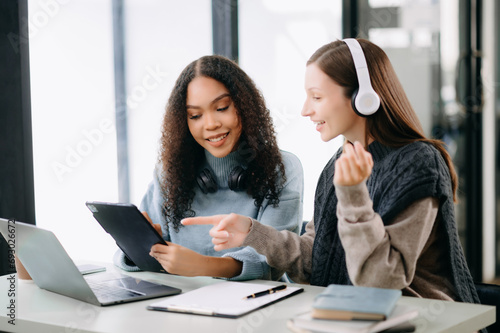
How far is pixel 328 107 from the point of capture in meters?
1.55

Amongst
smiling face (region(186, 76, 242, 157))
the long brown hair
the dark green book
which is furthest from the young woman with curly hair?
the dark green book

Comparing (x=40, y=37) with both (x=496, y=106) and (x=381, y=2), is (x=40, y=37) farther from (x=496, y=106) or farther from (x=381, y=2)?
(x=496, y=106)

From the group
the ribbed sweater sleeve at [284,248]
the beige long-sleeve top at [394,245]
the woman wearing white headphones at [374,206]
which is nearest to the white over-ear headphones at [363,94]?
the woman wearing white headphones at [374,206]

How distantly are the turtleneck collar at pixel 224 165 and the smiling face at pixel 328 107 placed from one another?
18.8 inches

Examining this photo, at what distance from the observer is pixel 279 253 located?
165 cm

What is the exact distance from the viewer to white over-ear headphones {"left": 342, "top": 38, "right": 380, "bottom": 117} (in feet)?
4.86

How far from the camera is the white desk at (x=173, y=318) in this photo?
1.19 m

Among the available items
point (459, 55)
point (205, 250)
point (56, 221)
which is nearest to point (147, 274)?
point (205, 250)

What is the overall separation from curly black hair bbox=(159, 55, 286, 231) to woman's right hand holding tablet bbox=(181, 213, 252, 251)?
1.16 ft

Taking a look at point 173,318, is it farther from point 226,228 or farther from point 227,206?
point 227,206

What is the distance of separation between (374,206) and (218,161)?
66 centimetres

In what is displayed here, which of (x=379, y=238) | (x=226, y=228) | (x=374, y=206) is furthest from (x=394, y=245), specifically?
(x=226, y=228)

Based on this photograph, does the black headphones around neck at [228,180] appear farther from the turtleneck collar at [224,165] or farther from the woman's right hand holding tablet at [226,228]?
the woman's right hand holding tablet at [226,228]

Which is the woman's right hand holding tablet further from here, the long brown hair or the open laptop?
the long brown hair
